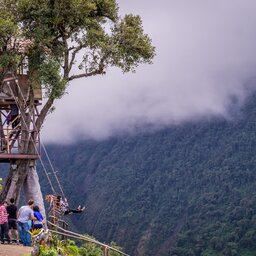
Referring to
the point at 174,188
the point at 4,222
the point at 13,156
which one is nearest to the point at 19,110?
the point at 13,156

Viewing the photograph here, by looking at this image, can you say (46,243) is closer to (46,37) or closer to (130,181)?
(46,37)

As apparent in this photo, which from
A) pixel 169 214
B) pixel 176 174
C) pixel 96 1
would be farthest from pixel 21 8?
pixel 176 174

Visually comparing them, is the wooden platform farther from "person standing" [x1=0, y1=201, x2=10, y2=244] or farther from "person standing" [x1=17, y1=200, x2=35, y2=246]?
"person standing" [x1=17, y1=200, x2=35, y2=246]

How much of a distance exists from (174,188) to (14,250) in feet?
376

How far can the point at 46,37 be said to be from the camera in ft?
65.4

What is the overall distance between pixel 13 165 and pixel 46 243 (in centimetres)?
762

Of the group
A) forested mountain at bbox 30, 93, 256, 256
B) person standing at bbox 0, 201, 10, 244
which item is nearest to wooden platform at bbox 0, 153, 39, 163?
person standing at bbox 0, 201, 10, 244

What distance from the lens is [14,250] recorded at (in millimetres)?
15492

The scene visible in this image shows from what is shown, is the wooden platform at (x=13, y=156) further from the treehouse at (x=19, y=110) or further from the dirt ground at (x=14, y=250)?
the dirt ground at (x=14, y=250)

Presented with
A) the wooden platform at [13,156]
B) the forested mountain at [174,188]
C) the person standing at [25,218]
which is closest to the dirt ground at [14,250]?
the person standing at [25,218]

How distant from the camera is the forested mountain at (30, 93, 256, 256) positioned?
101438mm

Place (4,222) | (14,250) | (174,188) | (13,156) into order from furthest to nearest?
(174,188) < (13,156) < (4,222) < (14,250)

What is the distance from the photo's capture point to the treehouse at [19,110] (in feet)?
67.3

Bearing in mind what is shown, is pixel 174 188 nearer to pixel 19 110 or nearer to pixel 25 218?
pixel 19 110
